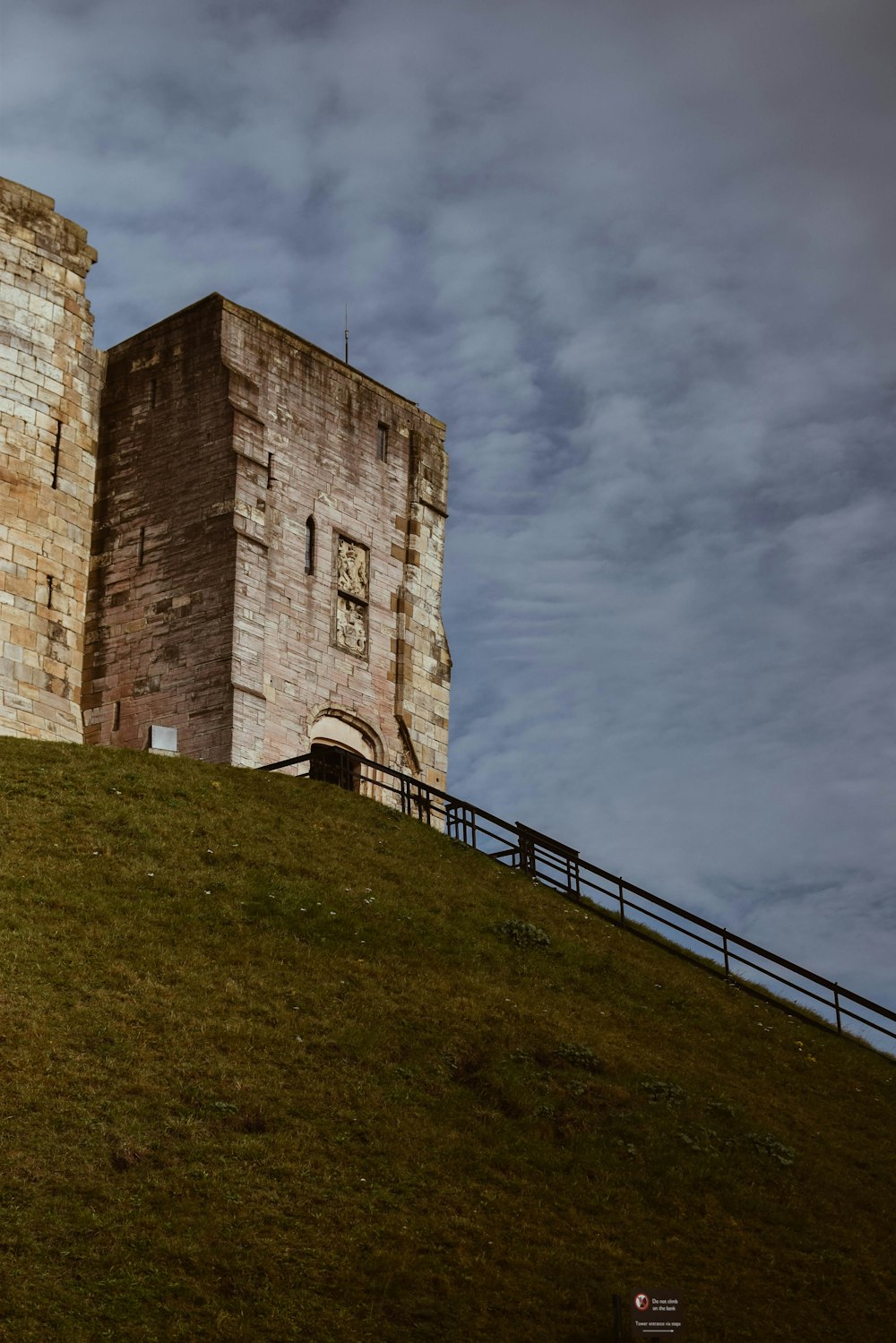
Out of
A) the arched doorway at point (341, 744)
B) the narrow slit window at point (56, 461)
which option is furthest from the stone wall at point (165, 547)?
the arched doorway at point (341, 744)

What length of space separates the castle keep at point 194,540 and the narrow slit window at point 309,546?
0.17 feet

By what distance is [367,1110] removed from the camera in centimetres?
1745

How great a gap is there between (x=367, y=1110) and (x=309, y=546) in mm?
21183

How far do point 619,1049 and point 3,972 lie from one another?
7542mm

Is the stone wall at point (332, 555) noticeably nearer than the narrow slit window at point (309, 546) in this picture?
Yes

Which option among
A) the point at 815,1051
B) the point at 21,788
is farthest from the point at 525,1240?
the point at 21,788

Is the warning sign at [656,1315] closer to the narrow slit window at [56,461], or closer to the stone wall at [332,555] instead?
the stone wall at [332,555]

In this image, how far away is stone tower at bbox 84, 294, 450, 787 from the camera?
34406 millimetres

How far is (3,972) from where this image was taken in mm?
18453

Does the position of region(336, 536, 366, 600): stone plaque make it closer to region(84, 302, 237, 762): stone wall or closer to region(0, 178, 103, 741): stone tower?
region(84, 302, 237, 762): stone wall

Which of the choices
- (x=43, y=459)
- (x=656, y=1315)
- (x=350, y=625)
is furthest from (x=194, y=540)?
(x=656, y=1315)

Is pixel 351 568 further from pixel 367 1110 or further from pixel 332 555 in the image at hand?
pixel 367 1110

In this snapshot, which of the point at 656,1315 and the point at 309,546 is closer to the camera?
the point at 656,1315

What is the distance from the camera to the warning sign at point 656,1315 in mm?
13453
